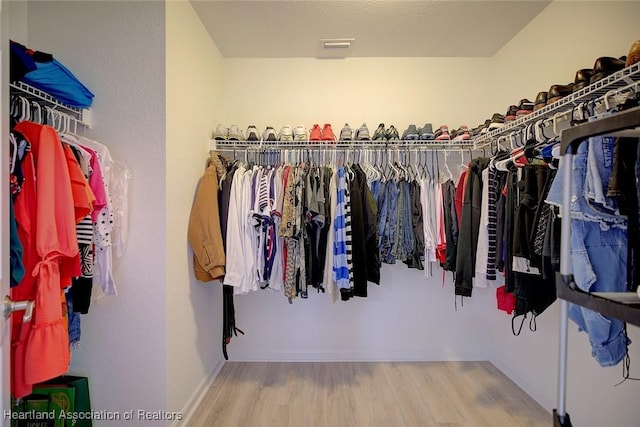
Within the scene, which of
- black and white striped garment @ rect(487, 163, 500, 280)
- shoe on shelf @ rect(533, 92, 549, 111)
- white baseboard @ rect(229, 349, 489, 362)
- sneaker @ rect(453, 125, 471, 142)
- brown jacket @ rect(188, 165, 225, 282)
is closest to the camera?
shoe on shelf @ rect(533, 92, 549, 111)

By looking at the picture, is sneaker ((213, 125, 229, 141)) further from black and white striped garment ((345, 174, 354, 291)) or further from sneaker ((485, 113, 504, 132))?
sneaker ((485, 113, 504, 132))

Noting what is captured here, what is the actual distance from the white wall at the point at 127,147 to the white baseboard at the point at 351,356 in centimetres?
98

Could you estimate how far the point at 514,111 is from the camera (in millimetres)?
1887

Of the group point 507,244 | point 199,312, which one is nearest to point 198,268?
point 199,312

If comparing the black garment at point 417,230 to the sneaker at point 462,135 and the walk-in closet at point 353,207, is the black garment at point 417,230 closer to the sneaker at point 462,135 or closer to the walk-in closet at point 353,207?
the walk-in closet at point 353,207

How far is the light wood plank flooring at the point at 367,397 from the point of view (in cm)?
176

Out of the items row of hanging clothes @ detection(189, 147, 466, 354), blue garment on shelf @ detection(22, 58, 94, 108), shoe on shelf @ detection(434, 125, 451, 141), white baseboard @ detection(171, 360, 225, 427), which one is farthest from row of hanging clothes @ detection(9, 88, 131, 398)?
shoe on shelf @ detection(434, 125, 451, 141)

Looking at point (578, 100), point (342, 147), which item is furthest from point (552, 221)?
point (342, 147)

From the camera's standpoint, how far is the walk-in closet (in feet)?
4.45

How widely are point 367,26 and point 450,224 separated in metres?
1.58

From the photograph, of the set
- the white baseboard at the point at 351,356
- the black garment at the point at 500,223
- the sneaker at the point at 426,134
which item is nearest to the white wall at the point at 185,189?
the white baseboard at the point at 351,356

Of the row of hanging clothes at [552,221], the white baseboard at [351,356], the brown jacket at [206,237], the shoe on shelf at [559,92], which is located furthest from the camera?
the white baseboard at [351,356]

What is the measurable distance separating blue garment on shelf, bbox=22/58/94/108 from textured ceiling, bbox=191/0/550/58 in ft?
3.21

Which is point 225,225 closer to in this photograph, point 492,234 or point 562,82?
point 492,234
